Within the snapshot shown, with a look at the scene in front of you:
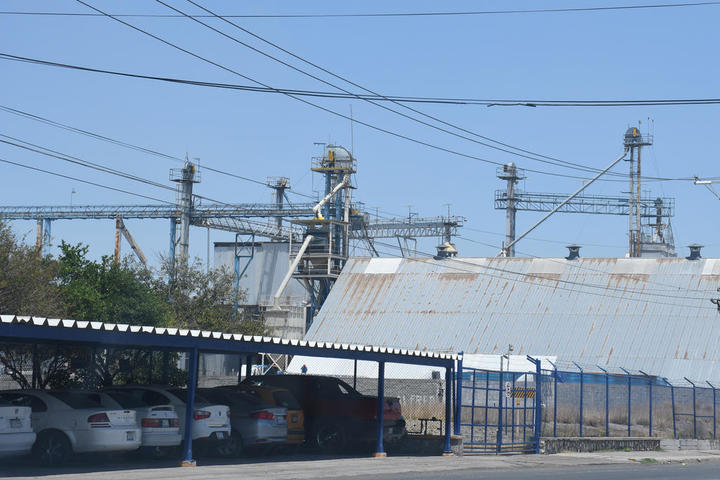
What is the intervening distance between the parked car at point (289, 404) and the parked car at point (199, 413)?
1.90 metres

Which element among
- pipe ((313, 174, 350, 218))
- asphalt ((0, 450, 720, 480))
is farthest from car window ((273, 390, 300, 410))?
pipe ((313, 174, 350, 218))

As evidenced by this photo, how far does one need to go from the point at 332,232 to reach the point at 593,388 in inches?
1329

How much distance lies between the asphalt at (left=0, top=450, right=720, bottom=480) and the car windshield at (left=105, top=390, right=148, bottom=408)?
125 centimetres

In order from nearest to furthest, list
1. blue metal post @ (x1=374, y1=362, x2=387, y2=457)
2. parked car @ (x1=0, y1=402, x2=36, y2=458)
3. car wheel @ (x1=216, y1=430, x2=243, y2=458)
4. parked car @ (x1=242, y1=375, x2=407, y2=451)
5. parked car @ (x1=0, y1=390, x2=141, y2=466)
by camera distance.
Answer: parked car @ (x1=0, y1=402, x2=36, y2=458)
parked car @ (x1=0, y1=390, x2=141, y2=466)
car wheel @ (x1=216, y1=430, x2=243, y2=458)
blue metal post @ (x1=374, y1=362, x2=387, y2=457)
parked car @ (x1=242, y1=375, x2=407, y2=451)

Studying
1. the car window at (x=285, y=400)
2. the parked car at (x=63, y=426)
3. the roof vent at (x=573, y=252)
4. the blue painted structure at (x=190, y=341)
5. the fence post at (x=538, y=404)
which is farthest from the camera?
the roof vent at (x=573, y=252)

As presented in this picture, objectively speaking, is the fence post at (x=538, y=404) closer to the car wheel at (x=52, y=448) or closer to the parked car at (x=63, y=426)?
the parked car at (x=63, y=426)

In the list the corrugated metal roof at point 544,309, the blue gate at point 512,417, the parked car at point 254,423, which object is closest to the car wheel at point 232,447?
the parked car at point 254,423

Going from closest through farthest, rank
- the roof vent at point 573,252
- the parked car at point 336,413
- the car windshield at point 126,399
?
1. the car windshield at point 126,399
2. the parked car at point 336,413
3. the roof vent at point 573,252

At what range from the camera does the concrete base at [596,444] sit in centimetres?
2833

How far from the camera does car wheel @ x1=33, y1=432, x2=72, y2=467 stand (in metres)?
19.0

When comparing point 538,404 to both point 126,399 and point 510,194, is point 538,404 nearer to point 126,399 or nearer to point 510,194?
point 126,399

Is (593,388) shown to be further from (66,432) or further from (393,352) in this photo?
(66,432)

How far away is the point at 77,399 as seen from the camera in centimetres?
1939

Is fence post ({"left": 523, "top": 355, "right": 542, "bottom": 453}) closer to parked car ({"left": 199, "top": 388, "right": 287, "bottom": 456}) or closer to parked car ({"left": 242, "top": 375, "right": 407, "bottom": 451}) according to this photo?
parked car ({"left": 242, "top": 375, "right": 407, "bottom": 451})
